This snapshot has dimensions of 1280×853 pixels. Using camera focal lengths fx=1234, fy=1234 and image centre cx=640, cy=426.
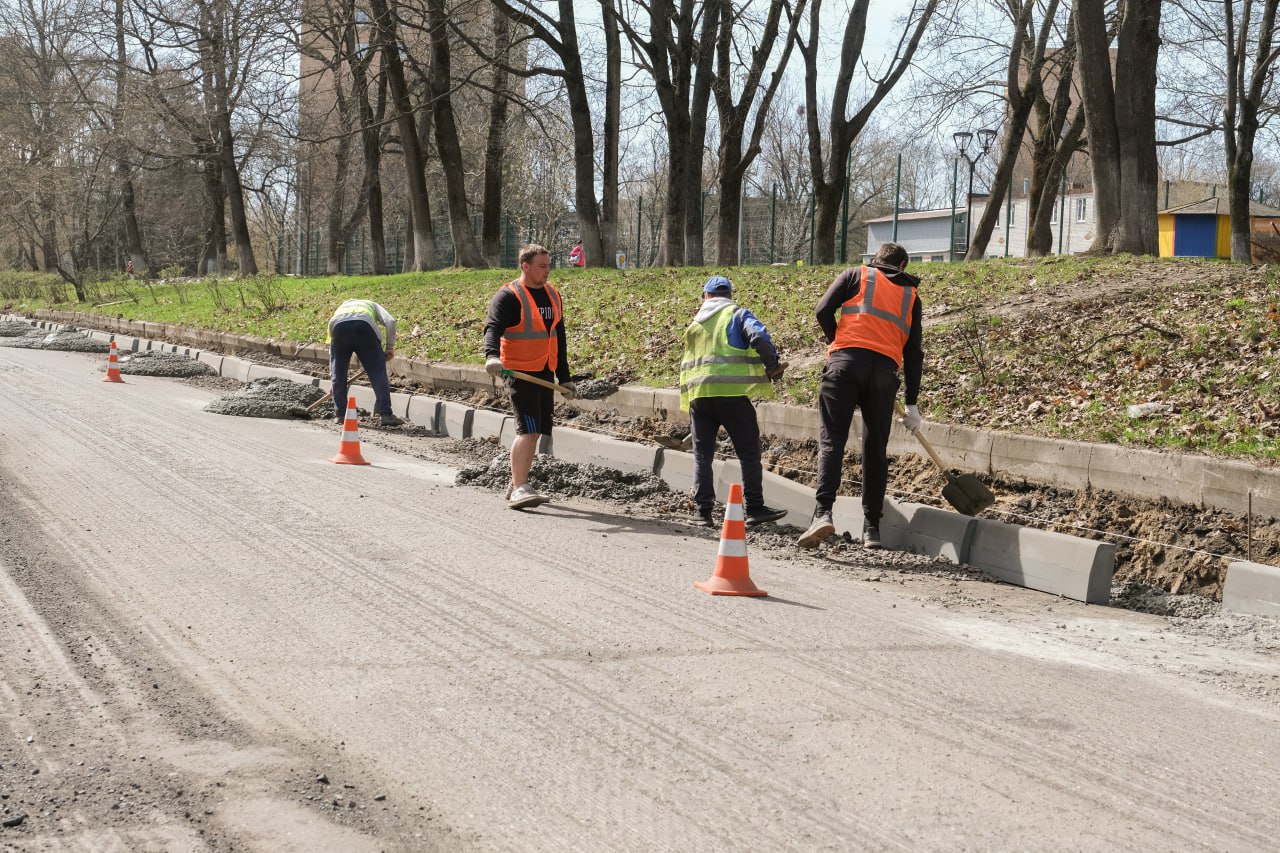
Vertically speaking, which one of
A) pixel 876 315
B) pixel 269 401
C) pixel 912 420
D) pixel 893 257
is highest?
pixel 893 257

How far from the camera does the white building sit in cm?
4297

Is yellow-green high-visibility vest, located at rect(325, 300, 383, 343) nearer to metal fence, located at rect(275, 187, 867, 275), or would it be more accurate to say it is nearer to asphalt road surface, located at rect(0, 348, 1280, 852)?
asphalt road surface, located at rect(0, 348, 1280, 852)

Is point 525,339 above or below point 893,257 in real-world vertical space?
below

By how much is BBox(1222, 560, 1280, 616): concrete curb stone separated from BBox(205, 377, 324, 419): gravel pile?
34.4ft

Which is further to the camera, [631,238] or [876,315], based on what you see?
[631,238]

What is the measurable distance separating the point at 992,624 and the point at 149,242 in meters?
63.6

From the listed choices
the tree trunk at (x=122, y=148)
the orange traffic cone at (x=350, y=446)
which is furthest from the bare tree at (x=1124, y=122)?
the tree trunk at (x=122, y=148)

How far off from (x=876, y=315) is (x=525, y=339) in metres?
2.72

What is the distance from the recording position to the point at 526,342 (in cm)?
935

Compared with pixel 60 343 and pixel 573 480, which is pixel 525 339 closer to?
pixel 573 480

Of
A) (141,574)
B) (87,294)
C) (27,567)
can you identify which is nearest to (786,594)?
(141,574)

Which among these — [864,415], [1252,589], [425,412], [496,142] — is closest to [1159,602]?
[1252,589]

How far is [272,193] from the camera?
6184cm

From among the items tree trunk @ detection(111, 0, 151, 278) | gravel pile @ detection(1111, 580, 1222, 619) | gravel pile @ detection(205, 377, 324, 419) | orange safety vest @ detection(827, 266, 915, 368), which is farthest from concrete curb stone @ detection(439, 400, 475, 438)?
tree trunk @ detection(111, 0, 151, 278)
